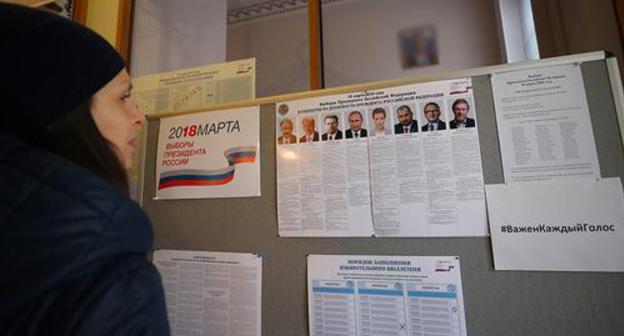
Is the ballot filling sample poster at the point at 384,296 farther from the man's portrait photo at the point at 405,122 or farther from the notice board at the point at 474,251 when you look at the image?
the man's portrait photo at the point at 405,122

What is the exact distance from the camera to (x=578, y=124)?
26.0 inches

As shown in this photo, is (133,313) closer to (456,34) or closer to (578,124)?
(578,124)

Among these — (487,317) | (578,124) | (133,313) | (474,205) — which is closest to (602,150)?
(578,124)

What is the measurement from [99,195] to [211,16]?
1.22 meters

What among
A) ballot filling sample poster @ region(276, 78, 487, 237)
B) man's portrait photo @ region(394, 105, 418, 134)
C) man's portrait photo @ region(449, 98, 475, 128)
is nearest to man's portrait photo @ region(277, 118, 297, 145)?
ballot filling sample poster @ region(276, 78, 487, 237)

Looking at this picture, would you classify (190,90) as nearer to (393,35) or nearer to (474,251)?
(474,251)

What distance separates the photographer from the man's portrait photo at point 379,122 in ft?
2.56

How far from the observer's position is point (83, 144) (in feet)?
1.34

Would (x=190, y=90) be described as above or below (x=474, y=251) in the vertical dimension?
above

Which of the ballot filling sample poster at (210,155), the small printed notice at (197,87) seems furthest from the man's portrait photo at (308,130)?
the small printed notice at (197,87)

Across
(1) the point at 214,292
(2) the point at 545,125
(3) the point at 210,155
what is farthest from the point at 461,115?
(1) the point at 214,292

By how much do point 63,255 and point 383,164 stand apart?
63cm

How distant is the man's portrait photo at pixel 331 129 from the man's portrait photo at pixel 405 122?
0.15m

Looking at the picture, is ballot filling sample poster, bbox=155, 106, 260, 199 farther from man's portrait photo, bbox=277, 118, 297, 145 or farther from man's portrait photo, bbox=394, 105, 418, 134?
man's portrait photo, bbox=394, 105, 418, 134
